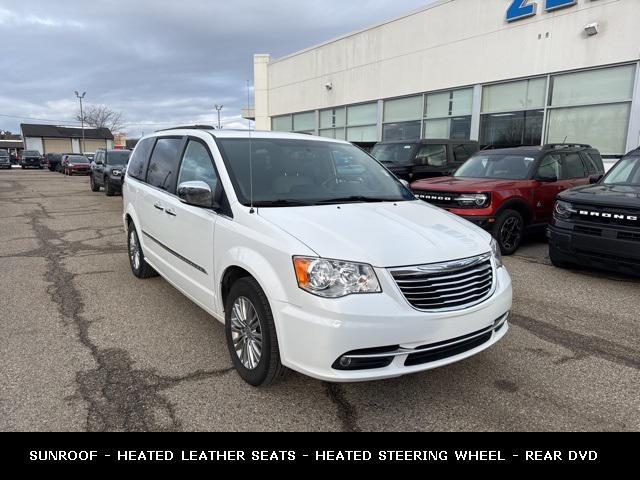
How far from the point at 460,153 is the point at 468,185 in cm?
495

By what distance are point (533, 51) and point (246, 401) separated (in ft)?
45.3

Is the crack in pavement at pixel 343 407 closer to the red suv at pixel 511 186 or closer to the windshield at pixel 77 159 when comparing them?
the red suv at pixel 511 186

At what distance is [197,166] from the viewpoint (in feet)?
13.7

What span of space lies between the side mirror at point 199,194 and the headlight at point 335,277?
1.16 meters

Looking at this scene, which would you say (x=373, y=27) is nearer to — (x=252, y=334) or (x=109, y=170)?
(x=109, y=170)

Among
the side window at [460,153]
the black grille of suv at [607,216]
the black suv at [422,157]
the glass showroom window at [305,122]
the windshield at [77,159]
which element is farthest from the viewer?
the windshield at [77,159]

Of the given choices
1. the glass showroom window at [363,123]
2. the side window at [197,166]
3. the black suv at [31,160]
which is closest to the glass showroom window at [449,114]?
the glass showroom window at [363,123]

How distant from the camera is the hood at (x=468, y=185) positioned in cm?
745

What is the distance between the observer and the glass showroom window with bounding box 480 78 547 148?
13836 mm

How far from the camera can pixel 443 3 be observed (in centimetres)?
1573

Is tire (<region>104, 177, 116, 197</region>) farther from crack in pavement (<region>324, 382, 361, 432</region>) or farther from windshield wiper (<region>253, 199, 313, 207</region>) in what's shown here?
crack in pavement (<region>324, 382, 361, 432</region>)

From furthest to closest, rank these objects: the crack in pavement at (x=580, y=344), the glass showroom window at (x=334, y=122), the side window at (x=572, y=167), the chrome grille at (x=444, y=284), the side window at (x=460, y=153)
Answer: the glass showroom window at (x=334, y=122), the side window at (x=460, y=153), the side window at (x=572, y=167), the crack in pavement at (x=580, y=344), the chrome grille at (x=444, y=284)

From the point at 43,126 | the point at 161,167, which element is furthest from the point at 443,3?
the point at 43,126

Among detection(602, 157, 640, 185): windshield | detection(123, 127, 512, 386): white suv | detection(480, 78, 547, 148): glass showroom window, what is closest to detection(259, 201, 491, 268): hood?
detection(123, 127, 512, 386): white suv
